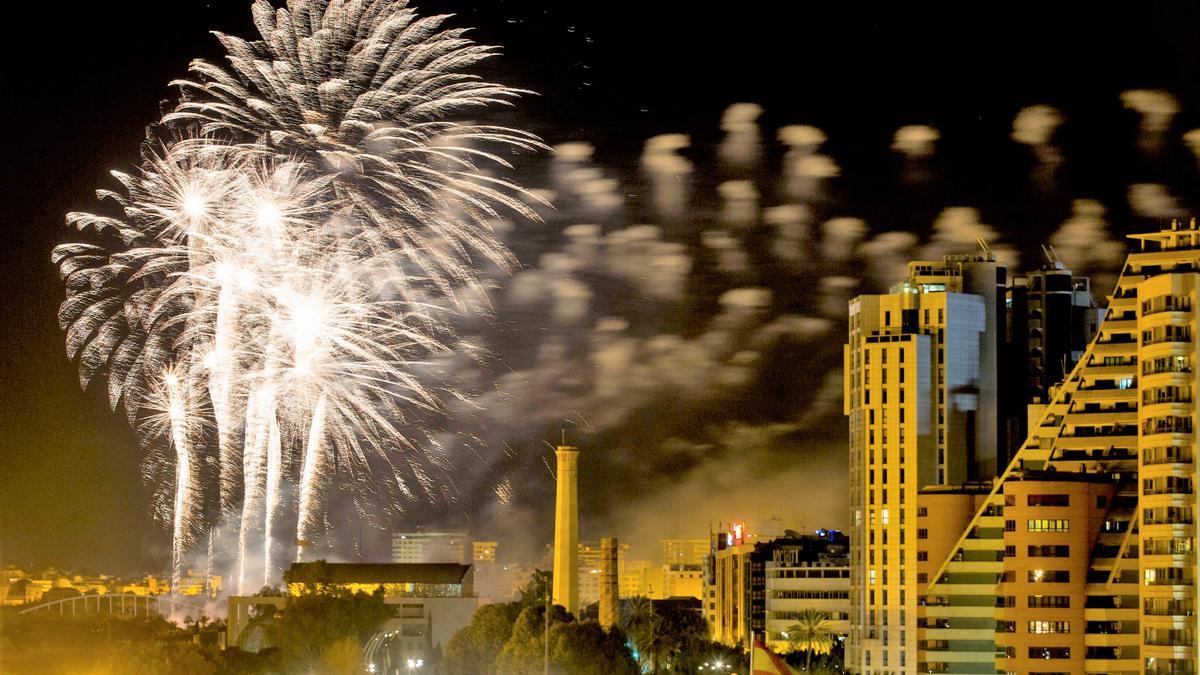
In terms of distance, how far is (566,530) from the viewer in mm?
146875

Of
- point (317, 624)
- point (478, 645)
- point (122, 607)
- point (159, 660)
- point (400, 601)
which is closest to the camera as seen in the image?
point (159, 660)

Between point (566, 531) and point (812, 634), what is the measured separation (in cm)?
2136

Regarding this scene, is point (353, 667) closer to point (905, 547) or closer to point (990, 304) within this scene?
point (905, 547)

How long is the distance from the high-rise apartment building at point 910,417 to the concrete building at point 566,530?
26.5 meters

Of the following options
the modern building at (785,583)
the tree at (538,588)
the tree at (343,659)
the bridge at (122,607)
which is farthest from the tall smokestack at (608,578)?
the tree at (343,659)

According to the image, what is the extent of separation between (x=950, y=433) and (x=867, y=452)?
5.25 metres

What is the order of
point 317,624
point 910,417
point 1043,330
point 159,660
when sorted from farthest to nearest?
point 1043,330
point 910,417
point 317,624
point 159,660

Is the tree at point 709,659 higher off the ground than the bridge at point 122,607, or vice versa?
the bridge at point 122,607

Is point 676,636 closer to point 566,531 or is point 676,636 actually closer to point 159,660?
point 566,531

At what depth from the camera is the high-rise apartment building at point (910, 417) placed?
122188 millimetres

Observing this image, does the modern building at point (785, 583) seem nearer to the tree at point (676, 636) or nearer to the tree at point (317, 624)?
the tree at point (676, 636)

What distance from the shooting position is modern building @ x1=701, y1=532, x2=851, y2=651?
529 ft

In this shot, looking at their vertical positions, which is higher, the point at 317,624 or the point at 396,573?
the point at 396,573

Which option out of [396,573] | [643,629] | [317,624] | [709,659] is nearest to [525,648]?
[317,624]
